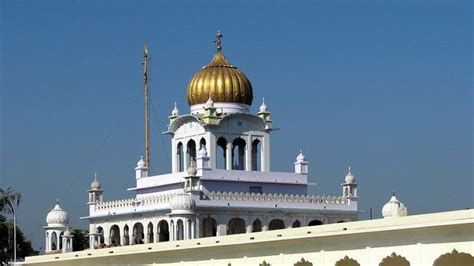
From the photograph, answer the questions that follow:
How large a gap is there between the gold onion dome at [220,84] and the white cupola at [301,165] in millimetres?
3377

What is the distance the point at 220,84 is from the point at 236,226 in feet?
20.4

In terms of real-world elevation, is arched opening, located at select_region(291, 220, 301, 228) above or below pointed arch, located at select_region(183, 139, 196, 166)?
below

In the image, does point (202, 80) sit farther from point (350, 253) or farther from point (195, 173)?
point (350, 253)

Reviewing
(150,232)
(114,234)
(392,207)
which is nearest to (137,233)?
(150,232)

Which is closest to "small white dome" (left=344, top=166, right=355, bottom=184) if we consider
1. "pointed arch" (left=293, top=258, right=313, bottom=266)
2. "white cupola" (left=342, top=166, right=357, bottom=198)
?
"white cupola" (left=342, top=166, right=357, bottom=198)

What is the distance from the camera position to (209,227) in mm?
48156

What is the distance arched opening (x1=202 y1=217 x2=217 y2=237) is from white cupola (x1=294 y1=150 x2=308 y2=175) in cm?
562

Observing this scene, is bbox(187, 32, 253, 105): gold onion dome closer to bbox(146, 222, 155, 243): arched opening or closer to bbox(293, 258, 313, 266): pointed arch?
bbox(146, 222, 155, 243): arched opening

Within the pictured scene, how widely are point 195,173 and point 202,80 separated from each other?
5.10 meters

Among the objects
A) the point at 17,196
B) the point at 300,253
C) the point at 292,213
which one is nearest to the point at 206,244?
the point at 300,253

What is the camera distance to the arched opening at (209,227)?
157ft

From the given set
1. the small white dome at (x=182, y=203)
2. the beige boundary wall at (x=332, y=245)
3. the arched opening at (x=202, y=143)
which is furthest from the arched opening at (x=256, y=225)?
the beige boundary wall at (x=332, y=245)

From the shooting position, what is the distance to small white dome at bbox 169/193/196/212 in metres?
45.9

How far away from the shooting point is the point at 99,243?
170ft
